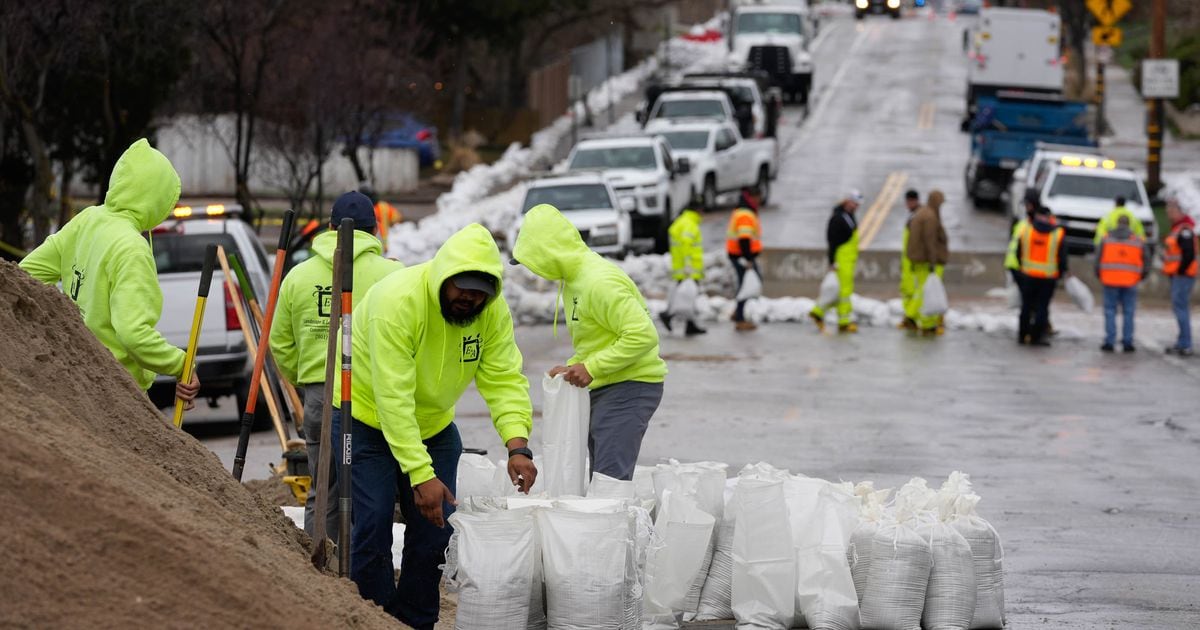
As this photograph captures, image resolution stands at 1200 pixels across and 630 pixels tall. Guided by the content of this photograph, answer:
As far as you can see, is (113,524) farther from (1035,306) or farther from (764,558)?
(1035,306)

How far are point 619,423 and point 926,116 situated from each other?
47184 millimetres

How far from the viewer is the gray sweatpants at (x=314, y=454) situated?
768cm

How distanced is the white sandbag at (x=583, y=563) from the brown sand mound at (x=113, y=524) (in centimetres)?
82

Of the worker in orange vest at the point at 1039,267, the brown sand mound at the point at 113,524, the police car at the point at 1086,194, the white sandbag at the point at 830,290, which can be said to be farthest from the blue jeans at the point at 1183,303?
the brown sand mound at the point at 113,524

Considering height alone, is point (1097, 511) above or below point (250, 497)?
below

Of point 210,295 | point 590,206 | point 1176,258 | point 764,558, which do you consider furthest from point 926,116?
point 764,558

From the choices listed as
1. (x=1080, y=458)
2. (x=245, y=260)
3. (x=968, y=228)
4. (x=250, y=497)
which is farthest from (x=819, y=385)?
(x=968, y=228)

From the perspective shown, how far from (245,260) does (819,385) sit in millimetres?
5881

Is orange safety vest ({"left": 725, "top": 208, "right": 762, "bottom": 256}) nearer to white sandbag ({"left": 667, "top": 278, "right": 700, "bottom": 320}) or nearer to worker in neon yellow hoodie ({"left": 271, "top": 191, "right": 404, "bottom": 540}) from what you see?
white sandbag ({"left": 667, "top": 278, "right": 700, "bottom": 320})

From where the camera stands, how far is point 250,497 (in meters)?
7.07

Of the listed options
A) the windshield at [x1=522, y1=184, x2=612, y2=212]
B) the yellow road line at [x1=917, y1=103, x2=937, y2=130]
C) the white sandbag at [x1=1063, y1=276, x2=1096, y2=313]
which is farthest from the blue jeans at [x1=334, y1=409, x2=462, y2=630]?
the yellow road line at [x1=917, y1=103, x2=937, y2=130]

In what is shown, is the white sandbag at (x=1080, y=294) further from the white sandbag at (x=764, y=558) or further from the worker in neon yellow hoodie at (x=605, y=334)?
the white sandbag at (x=764, y=558)

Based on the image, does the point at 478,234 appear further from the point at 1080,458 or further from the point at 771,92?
the point at 771,92

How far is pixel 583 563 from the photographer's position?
22.7 ft
